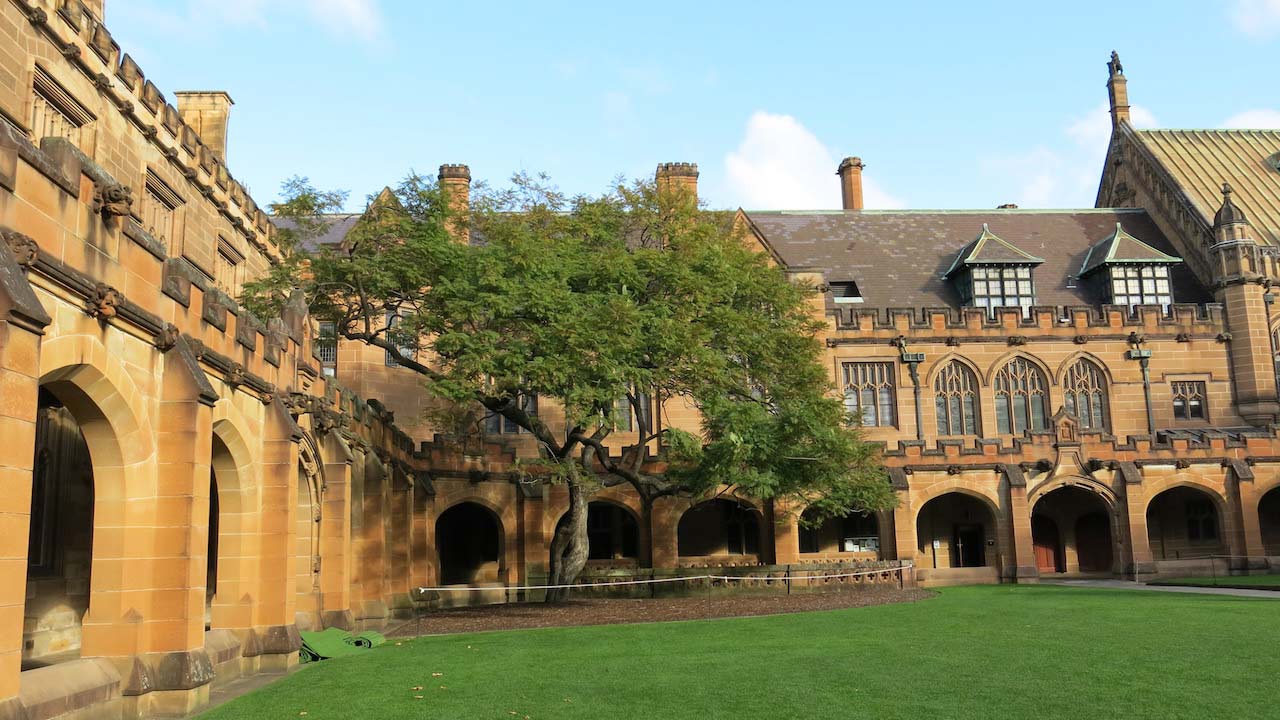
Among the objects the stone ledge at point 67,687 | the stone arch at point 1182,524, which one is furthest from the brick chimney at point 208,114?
the stone arch at point 1182,524

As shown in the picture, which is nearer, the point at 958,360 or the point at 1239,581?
the point at 1239,581

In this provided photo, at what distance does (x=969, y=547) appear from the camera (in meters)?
40.9

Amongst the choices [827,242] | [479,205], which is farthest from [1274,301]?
[479,205]

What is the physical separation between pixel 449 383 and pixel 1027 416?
2742 centimetres

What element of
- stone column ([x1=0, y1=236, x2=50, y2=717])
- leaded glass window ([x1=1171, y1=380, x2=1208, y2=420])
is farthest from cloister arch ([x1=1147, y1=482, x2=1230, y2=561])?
stone column ([x1=0, y1=236, x2=50, y2=717])

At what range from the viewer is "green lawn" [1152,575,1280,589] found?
1141 inches

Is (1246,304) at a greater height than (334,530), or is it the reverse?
(1246,304)

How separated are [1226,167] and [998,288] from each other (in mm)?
13856

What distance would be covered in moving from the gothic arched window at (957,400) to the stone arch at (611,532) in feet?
41.3

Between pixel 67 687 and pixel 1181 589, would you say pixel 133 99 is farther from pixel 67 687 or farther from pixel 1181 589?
pixel 1181 589

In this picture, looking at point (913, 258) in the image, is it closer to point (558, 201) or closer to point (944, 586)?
point (944, 586)

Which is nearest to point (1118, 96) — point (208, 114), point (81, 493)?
point (208, 114)

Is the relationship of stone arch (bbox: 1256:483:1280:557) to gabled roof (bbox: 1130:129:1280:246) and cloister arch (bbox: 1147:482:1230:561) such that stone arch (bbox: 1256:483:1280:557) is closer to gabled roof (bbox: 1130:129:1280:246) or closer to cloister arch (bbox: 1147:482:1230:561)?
cloister arch (bbox: 1147:482:1230:561)

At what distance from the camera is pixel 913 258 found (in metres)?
46.4
